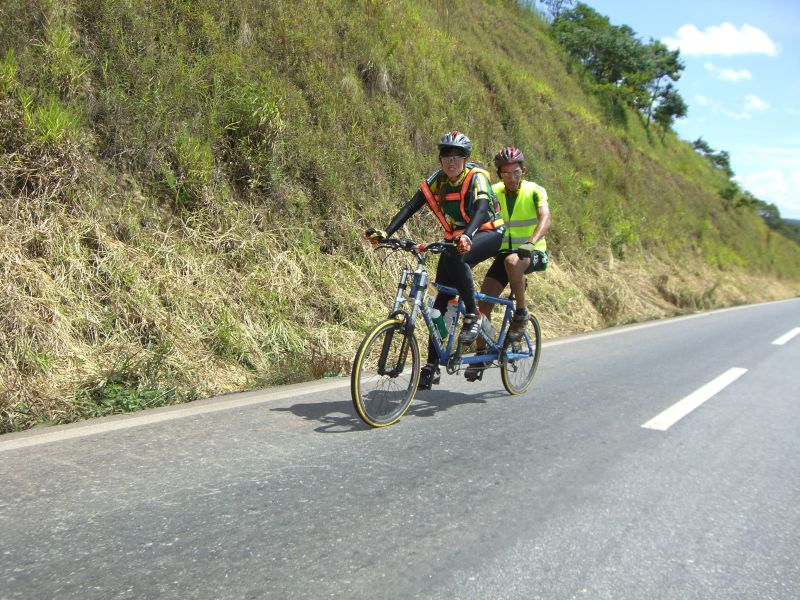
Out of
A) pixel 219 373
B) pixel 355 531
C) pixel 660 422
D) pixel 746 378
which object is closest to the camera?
pixel 355 531

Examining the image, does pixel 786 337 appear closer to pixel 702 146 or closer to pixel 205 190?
pixel 205 190

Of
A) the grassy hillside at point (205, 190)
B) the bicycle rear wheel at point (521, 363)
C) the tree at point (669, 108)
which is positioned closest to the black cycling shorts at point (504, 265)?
the bicycle rear wheel at point (521, 363)

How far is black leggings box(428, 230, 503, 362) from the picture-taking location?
5.36m

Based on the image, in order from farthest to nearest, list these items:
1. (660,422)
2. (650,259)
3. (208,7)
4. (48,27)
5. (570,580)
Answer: (650,259) → (208,7) → (48,27) → (660,422) → (570,580)

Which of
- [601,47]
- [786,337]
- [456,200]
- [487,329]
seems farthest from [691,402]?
[601,47]

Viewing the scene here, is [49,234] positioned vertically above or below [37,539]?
above

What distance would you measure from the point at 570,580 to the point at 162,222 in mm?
5644

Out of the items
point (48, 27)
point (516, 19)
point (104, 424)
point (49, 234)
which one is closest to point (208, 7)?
point (48, 27)

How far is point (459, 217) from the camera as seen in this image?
17.7 ft

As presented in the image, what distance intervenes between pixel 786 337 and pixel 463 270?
10107mm

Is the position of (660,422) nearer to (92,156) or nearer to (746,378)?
(746,378)

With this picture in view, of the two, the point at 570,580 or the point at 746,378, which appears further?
the point at 746,378

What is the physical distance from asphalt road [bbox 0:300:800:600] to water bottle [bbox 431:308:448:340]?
639 millimetres

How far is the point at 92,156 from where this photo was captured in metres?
6.77
